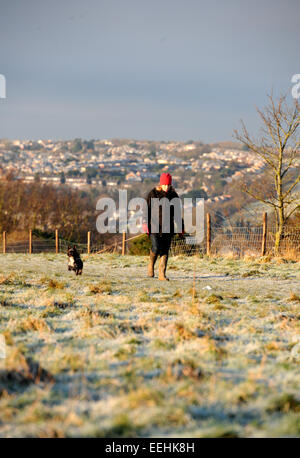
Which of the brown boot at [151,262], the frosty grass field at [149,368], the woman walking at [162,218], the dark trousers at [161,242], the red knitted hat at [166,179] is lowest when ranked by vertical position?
the frosty grass field at [149,368]

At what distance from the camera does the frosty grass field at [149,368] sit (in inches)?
93.6

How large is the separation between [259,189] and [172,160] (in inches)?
4834

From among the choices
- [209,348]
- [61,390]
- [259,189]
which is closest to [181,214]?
[209,348]

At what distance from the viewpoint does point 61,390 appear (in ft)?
9.03

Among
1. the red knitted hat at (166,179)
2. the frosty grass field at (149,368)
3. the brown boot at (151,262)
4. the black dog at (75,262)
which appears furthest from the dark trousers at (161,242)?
the frosty grass field at (149,368)

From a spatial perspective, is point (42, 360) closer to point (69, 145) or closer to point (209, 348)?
point (209, 348)

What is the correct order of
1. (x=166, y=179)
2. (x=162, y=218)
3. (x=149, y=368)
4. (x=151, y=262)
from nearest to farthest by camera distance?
(x=149, y=368)
(x=166, y=179)
(x=162, y=218)
(x=151, y=262)

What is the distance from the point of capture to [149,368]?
3074 mm

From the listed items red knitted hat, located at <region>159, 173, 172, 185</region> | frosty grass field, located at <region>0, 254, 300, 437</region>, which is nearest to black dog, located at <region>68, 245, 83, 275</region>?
red knitted hat, located at <region>159, 173, 172, 185</region>

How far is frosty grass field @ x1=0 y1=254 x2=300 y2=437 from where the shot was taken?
2377 mm

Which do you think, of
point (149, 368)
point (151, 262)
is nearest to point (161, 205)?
point (151, 262)

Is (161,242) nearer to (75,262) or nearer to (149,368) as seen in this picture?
(75,262)

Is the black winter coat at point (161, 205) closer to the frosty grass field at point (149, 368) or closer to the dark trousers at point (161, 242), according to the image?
the dark trousers at point (161, 242)

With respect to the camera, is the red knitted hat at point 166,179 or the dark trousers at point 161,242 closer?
the red knitted hat at point 166,179
